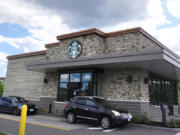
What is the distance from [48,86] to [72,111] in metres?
7.14

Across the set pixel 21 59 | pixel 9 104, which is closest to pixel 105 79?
pixel 9 104

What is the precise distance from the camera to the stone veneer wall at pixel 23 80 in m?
19.4

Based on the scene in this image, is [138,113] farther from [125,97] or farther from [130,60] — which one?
[130,60]

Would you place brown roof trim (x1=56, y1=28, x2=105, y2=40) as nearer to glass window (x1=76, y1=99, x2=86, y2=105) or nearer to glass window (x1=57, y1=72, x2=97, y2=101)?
glass window (x1=57, y1=72, x2=97, y2=101)

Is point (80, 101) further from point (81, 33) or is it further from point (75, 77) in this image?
point (81, 33)

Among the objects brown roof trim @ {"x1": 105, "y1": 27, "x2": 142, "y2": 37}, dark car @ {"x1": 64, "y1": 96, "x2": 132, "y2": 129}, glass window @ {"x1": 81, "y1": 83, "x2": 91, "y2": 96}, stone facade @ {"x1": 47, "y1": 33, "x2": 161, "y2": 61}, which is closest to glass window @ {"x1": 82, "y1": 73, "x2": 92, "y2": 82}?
glass window @ {"x1": 81, "y1": 83, "x2": 91, "y2": 96}

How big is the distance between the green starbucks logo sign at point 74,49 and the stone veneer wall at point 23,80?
5.03 metres

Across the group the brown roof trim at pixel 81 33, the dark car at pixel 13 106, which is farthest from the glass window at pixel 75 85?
the brown roof trim at pixel 81 33

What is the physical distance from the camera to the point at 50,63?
14477 mm

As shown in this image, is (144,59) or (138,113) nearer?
(144,59)

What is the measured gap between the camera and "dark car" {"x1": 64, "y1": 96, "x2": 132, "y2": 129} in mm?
9188

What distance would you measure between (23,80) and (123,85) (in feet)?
41.9

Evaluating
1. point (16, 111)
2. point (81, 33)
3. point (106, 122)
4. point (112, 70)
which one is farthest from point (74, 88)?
point (106, 122)

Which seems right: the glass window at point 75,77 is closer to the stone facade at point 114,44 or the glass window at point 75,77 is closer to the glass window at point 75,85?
the glass window at point 75,85
